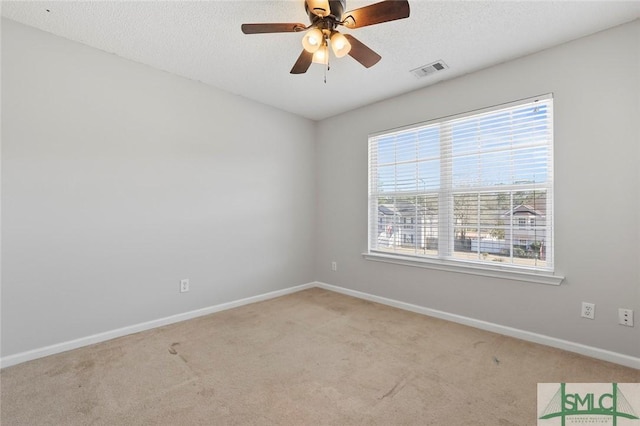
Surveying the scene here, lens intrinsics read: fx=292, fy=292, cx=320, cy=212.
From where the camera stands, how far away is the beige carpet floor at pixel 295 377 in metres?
1.64

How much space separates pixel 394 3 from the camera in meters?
1.56

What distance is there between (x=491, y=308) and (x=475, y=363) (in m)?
0.80

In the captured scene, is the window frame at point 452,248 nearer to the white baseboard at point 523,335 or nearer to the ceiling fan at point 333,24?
the white baseboard at point 523,335

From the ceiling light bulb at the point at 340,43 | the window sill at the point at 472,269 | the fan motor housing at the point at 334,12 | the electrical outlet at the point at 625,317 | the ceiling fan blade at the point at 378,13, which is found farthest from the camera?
the window sill at the point at 472,269

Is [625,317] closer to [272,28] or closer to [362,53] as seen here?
[362,53]

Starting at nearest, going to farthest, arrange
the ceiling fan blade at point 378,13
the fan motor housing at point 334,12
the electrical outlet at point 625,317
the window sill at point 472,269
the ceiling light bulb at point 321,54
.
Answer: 1. the ceiling fan blade at point 378,13
2. the fan motor housing at point 334,12
3. the ceiling light bulb at point 321,54
4. the electrical outlet at point 625,317
5. the window sill at point 472,269

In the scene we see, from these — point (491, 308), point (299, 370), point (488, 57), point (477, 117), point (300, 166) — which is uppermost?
point (488, 57)

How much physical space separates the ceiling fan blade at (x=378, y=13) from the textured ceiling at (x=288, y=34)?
37cm

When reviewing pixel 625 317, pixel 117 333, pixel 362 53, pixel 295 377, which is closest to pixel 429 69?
pixel 362 53

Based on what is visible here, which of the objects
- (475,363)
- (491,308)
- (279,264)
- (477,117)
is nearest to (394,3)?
(477,117)

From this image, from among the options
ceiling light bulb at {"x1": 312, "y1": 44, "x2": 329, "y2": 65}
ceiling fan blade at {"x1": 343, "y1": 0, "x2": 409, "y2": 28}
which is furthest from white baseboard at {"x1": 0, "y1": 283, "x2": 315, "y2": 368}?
ceiling fan blade at {"x1": 343, "y1": 0, "x2": 409, "y2": 28}

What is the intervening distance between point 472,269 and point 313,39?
2.51 m

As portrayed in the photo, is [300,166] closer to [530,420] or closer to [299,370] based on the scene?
[299,370]

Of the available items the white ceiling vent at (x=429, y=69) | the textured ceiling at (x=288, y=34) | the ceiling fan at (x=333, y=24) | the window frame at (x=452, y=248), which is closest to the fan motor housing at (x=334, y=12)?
the ceiling fan at (x=333, y=24)
